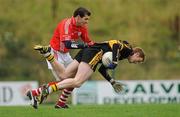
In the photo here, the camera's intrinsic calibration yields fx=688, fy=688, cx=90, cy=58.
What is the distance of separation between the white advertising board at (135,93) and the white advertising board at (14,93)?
2137mm

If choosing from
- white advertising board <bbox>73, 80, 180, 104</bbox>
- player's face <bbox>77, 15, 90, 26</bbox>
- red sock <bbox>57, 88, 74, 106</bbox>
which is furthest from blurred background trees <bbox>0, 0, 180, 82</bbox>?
player's face <bbox>77, 15, 90, 26</bbox>

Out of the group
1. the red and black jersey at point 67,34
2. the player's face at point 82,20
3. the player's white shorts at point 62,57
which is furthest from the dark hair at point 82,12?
the player's white shorts at point 62,57

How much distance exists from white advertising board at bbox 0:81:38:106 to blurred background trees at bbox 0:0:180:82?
10.9m

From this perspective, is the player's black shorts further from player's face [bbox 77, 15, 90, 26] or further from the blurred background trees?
the blurred background trees

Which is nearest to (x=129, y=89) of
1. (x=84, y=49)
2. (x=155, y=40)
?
(x=84, y=49)

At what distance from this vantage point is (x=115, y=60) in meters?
13.4

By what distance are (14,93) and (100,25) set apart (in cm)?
1687

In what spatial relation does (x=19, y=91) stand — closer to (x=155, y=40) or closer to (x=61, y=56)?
(x=61, y=56)

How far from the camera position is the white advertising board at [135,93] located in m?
27.7

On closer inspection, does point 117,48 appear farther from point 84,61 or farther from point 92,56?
point 84,61

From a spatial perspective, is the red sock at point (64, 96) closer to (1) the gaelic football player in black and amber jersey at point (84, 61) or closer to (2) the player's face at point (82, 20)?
(1) the gaelic football player in black and amber jersey at point (84, 61)

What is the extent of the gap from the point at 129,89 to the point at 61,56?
13.0m

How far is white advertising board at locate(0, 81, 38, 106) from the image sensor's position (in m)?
28.5

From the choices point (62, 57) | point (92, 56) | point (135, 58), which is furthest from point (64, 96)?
point (135, 58)
